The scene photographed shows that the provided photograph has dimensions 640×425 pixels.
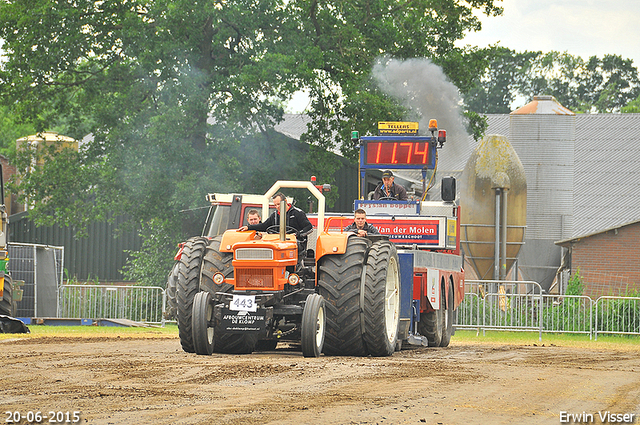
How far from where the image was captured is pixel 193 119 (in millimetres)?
27688

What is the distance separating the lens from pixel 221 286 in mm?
11922

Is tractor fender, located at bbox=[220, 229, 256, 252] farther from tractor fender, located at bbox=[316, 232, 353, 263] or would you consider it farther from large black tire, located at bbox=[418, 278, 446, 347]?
large black tire, located at bbox=[418, 278, 446, 347]

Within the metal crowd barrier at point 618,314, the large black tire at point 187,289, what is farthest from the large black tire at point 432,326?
the metal crowd barrier at point 618,314

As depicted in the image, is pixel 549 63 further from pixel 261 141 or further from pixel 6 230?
pixel 6 230

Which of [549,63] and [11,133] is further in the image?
[549,63]

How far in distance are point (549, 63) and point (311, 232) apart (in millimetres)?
74848

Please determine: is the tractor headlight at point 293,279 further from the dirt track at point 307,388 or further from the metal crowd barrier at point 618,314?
the metal crowd barrier at point 618,314

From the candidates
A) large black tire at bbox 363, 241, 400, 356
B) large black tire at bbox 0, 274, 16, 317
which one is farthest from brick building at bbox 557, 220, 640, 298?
large black tire at bbox 363, 241, 400, 356

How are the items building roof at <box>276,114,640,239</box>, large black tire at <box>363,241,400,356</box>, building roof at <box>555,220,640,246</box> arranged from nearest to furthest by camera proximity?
large black tire at <box>363,241,400,356</box>, building roof at <box>555,220,640,246</box>, building roof at <box>276,114,640,239</box>

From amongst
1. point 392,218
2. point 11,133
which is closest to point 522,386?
point 392,218

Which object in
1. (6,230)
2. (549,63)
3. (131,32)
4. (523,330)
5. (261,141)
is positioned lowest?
(523,330)

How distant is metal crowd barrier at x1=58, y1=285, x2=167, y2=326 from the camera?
2531 cm

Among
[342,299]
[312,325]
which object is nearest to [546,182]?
[342,299]

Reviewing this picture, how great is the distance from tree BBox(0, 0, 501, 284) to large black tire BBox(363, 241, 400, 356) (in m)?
14.9
